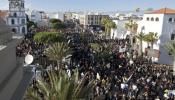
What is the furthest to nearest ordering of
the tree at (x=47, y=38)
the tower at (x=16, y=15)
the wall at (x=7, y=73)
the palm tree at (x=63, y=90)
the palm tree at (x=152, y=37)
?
the tower at (x=16, y=15) → the tree at (x=47, y=38) → the palm tree at (x=152, y=37) → the palm tree at (x=63, y=90) → the wall at (x=7, y=73)

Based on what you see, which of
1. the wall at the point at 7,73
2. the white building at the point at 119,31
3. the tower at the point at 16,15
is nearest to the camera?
the wall at the point at 7,73

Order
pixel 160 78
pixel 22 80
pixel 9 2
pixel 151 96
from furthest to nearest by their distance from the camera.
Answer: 1. pixel 9 2
2. pixel 160 78
3. pixel 151 96
4. pixel 22 80

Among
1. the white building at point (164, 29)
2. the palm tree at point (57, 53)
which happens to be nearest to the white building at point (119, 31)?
the white building at point (164, 29)

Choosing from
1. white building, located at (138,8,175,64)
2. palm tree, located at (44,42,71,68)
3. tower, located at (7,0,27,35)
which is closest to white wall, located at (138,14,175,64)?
white building, located at (138,8,175,64)

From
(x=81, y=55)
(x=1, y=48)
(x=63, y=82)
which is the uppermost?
(x=1, y=48)

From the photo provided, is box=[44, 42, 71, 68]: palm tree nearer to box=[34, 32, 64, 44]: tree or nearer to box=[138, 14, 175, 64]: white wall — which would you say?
box=[34, 32, 64, 44]: tree

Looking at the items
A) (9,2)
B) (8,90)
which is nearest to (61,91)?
(8,90)

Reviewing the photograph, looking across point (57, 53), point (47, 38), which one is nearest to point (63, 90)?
point (57, 53)

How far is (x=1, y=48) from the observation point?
870cm

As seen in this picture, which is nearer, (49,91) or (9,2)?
(49,91)

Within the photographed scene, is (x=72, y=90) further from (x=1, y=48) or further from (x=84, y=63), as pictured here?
(x=84, y=63)

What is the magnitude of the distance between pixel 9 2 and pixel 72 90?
7545 cm

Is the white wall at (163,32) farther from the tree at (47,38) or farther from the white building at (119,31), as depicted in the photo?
the white building at (119,31)

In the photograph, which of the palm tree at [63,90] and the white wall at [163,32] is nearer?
the palm tree at [63,90]
